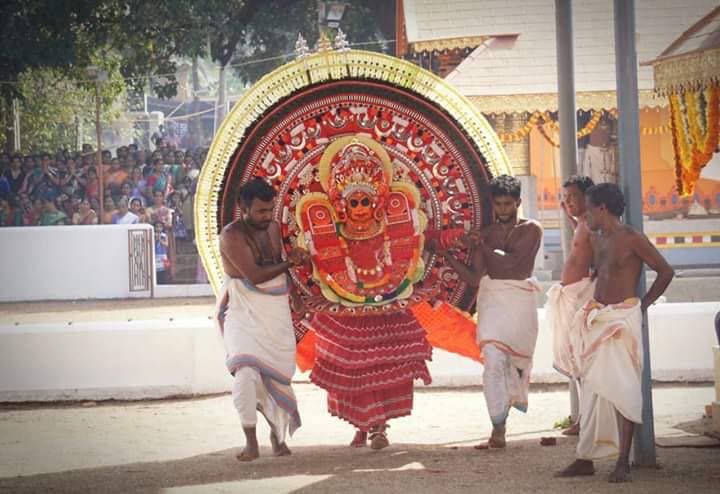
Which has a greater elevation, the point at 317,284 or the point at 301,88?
the point at 301,88

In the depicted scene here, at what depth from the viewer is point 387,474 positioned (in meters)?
5.88

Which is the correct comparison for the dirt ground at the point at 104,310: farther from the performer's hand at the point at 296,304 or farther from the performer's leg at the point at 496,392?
the performer's leg at the point at 496,392

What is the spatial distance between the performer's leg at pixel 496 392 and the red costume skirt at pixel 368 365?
1.35ft

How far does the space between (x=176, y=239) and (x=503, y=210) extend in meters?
13.3

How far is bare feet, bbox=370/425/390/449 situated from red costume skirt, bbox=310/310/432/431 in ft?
0.15

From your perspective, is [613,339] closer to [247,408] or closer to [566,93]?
[247,408]

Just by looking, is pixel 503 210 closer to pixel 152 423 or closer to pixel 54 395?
pixel 152 423

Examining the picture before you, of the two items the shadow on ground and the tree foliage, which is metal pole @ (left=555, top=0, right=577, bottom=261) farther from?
the tree foliage

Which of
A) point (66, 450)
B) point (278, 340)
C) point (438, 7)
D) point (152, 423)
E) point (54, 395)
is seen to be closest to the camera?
point (278, 340)

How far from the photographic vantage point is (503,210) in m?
6.49

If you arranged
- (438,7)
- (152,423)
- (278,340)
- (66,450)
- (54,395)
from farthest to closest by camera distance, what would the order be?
(438,7)
(54,395)
(152,423)
(66,450)
(278,340)

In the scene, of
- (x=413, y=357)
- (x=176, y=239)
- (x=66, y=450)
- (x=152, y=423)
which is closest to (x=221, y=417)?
(x=152, y=423)

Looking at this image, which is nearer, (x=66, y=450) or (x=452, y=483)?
(x=452, y=483)

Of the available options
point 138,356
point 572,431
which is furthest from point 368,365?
point 138,356
